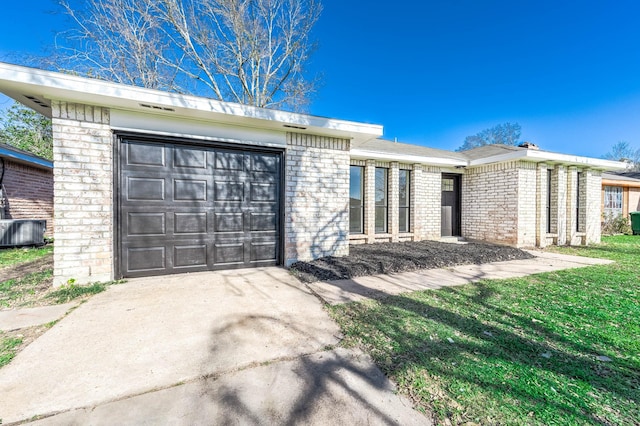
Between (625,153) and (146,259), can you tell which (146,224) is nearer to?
(146,259)

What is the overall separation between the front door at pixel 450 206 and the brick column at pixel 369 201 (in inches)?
130

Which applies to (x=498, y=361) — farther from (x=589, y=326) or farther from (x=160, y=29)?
(x=160, y=29)

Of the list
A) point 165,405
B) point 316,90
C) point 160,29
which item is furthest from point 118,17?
point 165,405

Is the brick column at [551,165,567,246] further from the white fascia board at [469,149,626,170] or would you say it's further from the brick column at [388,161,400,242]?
the brick column at [388,161,400,242]

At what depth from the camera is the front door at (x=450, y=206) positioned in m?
9.53

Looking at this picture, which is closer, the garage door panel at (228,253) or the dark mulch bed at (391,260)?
the dark mulch bed at (391,260)

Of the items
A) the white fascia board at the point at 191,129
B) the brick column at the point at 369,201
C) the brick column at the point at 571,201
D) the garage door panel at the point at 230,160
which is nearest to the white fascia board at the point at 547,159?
the brick column at the point at 571,201

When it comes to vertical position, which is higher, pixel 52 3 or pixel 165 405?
pixel 52 3

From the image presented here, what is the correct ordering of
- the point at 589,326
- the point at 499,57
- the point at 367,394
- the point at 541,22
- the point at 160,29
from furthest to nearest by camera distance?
the point at 499,57 → the point at 160,29 → the point at 541,22 → the point at 589,326 → the point at 367,394

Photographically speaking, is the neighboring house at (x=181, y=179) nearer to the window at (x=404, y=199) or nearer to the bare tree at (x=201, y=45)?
the window at (x=404, y=199)

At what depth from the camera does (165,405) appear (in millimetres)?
1604

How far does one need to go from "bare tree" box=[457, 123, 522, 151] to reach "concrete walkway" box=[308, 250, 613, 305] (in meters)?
40.1

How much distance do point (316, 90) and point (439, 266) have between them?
39.6 feet

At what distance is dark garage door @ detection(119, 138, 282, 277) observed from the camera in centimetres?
428
